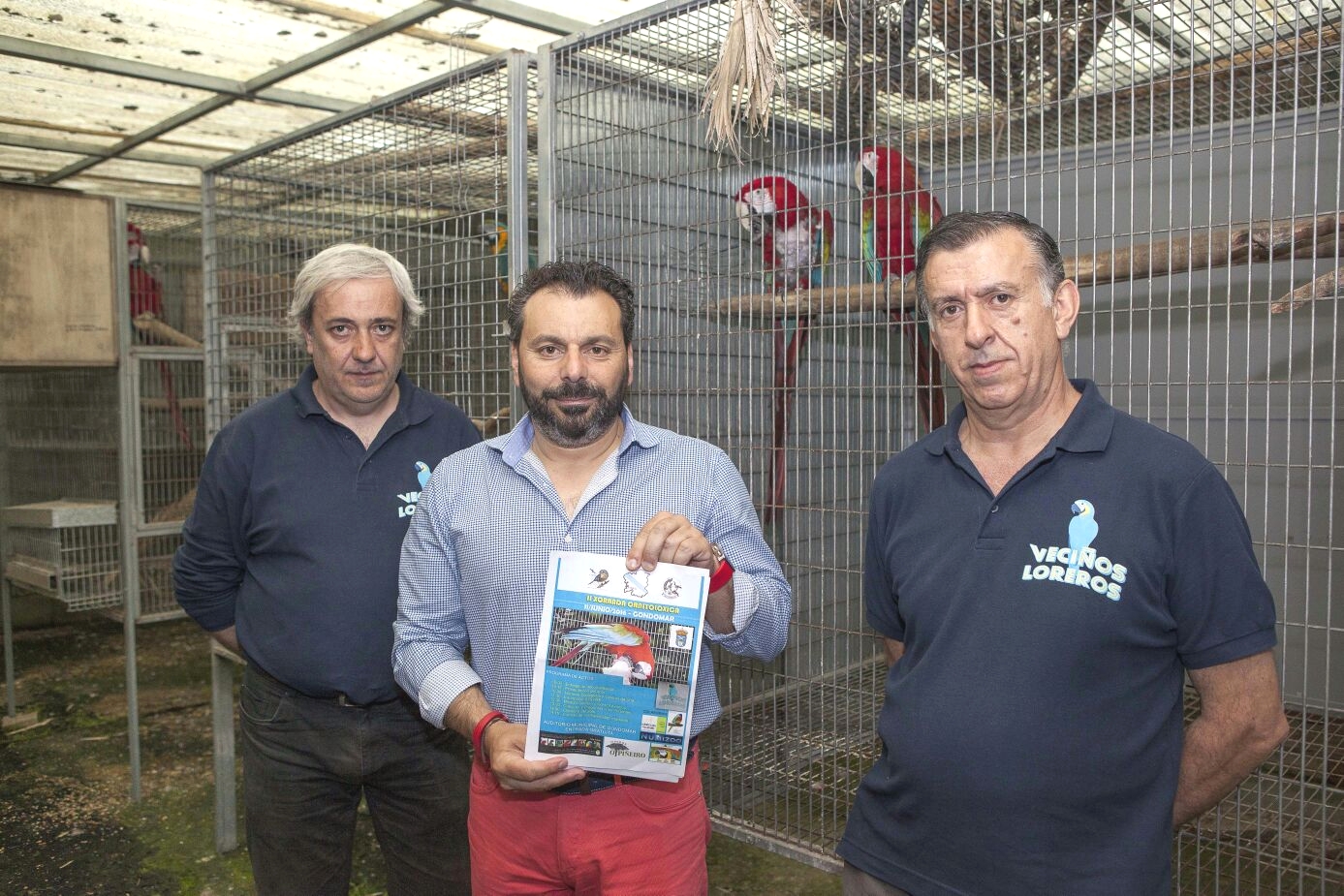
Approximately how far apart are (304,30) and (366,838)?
10.3ft

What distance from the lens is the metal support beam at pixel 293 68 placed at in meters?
3.75

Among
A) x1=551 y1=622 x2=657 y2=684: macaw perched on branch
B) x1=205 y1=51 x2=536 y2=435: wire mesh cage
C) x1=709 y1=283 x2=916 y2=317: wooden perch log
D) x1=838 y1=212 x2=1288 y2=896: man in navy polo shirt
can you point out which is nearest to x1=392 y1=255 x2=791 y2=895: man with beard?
x1=551 y1=622 x2=657 y2=684: macaw perched on branch

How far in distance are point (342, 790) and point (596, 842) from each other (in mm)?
894

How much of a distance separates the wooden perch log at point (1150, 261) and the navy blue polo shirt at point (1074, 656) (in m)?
0.62

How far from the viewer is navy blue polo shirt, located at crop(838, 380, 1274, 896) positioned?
1260 mm

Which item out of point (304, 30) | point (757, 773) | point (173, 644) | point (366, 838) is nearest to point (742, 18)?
point (757, 773)

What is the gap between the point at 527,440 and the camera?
165 centimetres

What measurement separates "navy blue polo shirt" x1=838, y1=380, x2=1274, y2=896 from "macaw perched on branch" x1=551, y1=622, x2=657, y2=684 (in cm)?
39

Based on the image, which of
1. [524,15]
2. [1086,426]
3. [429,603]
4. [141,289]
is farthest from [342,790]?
[141,289]

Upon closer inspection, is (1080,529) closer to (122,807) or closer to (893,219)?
(893,219)

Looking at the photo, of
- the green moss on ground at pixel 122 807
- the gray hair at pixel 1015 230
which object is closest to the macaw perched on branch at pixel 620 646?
the gray hair at pixel 1015 230

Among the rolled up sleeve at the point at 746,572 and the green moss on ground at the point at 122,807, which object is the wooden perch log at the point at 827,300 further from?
the green moss on ground at the point at 122,807

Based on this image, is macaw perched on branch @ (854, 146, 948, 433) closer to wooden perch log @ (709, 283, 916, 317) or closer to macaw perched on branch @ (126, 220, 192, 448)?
wooden perch log @ (709, 283, 916, 317)

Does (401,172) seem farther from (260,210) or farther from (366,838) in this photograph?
(366,838)
